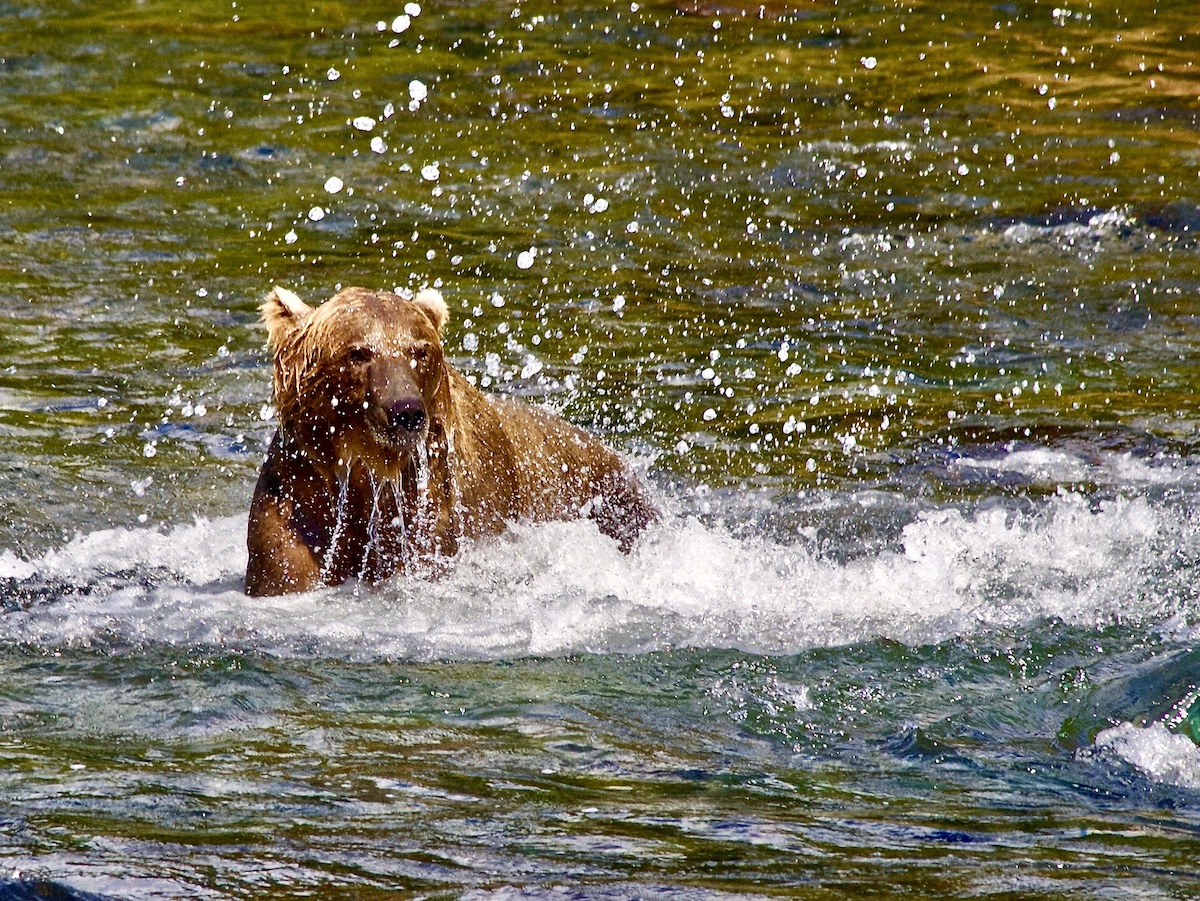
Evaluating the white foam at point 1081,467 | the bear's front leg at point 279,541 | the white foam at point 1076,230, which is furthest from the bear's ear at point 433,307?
the white foam at point 1076,230

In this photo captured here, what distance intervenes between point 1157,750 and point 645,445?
16.3 ft

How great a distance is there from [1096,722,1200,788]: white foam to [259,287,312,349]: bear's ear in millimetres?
3801

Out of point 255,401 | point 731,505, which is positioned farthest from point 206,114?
point 731,505

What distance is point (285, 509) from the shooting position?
760 centimetres

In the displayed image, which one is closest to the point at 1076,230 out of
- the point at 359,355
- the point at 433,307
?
the point at 433,307

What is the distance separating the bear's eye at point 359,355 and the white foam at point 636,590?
0.99 meters

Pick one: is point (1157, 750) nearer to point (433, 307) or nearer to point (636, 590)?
point (636, 590)

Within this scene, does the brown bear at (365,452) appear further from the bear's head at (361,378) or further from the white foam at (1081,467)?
the white foam at (1081,467)

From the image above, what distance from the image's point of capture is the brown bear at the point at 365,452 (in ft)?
24.2

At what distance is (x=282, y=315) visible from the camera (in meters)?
7.78

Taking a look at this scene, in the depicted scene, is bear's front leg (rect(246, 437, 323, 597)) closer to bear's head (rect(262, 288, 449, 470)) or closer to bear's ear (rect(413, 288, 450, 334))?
bear's head (rect(262, 288, 449, 470))

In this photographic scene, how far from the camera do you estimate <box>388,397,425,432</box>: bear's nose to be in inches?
282

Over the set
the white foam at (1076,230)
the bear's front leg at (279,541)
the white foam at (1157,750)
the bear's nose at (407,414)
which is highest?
the white foam at (1076,230)

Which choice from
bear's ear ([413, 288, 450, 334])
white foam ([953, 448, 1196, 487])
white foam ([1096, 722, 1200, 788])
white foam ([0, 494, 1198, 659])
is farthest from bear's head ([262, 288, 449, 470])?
white foam ([953, 448, 1196, 487])
